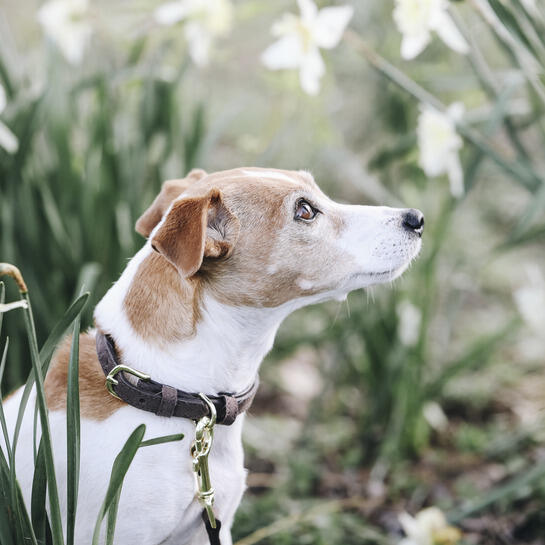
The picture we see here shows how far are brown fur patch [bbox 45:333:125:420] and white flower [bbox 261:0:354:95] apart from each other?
1083 millimetres

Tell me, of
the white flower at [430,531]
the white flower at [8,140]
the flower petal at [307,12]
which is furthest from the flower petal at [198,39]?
the white flower at [430,531]

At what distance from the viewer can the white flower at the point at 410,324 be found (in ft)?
9.52

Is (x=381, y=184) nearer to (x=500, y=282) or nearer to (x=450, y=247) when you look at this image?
(x=450, y=247)

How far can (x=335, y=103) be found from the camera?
13.1 ft

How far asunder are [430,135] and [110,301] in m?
1.29

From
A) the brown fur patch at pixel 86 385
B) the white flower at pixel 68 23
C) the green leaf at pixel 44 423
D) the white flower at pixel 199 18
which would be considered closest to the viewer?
the green leaf at pixel 44 423

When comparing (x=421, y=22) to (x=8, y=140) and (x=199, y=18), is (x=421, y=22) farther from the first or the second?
(x=8, y=140)

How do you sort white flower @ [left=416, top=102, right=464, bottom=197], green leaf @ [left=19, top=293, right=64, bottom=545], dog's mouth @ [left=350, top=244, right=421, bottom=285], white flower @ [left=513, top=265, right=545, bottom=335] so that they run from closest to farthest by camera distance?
green leaf @ [left=19, top=293, right=64, bottom=545] → dog's mouth @ [left=350, top=244, right=421, bottom=285] → white flower @ [left=416, top=102, right=464, bottom=197] → white flower @ [left=513, top=265, right=545, bottom=335]

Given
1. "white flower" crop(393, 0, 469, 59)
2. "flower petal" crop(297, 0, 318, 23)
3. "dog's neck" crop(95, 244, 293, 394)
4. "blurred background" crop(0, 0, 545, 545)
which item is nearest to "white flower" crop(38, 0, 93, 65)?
"blurred background" crop(0, 0, 545, 545)

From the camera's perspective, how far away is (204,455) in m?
1.54

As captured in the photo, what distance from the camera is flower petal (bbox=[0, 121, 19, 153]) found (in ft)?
8.12

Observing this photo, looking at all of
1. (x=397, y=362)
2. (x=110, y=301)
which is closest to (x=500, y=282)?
(x=397, y=362)

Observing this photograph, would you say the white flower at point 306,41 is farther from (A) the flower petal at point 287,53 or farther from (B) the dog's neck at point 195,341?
(B) the dog's neck at point 195,341

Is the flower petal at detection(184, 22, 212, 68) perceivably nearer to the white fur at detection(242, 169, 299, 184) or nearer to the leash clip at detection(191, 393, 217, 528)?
the white fur at detection(242, 169, 299, 184)
